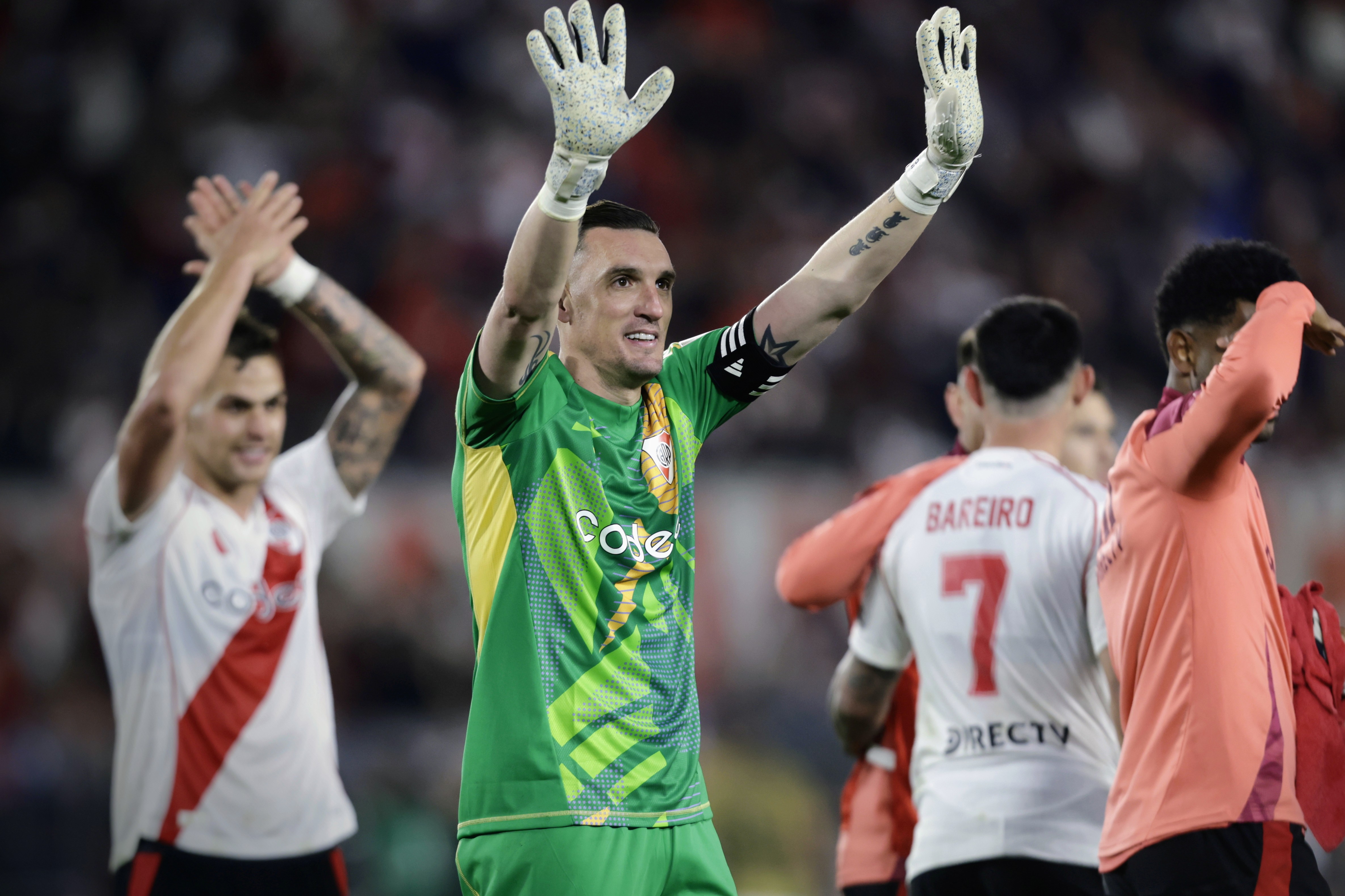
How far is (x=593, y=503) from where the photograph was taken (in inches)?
135

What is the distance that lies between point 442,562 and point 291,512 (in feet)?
13.7

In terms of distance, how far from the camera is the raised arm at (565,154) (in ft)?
10.0

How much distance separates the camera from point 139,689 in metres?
4.87

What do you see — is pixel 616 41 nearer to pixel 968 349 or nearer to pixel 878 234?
pixel 878 234

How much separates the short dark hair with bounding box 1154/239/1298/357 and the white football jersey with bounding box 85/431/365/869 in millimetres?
3240

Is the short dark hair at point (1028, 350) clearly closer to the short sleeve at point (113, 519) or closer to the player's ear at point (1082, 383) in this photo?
the player's ear at point (1082, 383)

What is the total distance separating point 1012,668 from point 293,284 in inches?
A: 118

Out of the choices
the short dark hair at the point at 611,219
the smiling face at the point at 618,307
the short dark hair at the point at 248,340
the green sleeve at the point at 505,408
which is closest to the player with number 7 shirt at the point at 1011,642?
the smiling face at the point at 618,307

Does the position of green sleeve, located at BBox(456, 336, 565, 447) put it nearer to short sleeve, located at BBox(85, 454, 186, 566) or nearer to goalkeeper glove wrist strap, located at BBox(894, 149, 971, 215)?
goalkeeper glove wrist strap, located at BBox(894, 149, 971, 215)

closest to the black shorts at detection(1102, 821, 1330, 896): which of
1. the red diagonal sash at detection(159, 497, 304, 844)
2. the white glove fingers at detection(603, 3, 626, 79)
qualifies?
the white glove fingers at detection(603, 3, 626, 79)

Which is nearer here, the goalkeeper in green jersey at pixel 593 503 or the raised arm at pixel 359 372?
the goalkeeper in green jersey at pixel 593 503

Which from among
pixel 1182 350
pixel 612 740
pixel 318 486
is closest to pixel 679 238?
pixel 318 486

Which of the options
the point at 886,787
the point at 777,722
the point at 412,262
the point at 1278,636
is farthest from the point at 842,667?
the point at 412,262

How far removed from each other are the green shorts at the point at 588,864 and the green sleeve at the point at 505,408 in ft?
3.10
